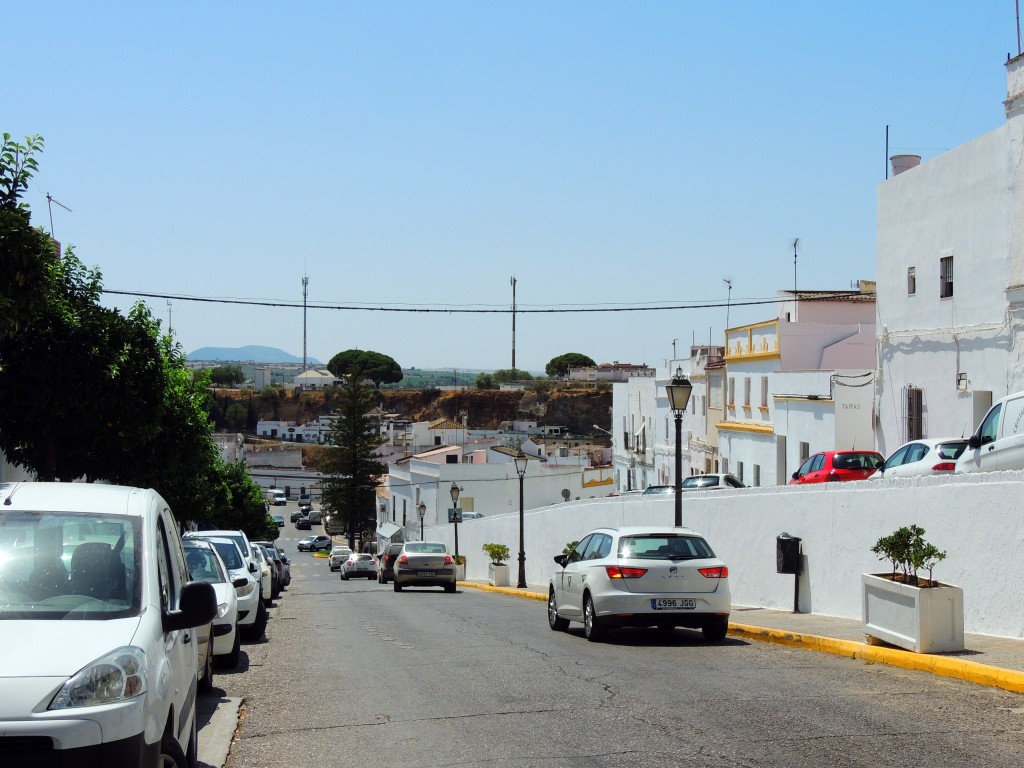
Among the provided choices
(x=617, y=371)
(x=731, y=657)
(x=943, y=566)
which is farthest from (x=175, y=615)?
(x=617, y=371)

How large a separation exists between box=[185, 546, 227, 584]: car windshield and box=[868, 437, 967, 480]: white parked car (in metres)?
12.8

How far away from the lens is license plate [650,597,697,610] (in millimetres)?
14695

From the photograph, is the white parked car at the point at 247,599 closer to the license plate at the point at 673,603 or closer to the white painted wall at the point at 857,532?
the license plate at the point at 673,603

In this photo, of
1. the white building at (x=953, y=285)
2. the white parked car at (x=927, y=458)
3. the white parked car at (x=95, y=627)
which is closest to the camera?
the white parked car at (x=95, y=627)

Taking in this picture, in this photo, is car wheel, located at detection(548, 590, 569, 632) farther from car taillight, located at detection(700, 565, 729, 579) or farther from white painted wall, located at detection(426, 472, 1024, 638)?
white painted wall, located at detection(426, 472, 1024, 638)

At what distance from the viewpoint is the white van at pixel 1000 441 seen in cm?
1691

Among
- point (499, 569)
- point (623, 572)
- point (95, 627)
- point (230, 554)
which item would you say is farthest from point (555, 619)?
point (499, 569)

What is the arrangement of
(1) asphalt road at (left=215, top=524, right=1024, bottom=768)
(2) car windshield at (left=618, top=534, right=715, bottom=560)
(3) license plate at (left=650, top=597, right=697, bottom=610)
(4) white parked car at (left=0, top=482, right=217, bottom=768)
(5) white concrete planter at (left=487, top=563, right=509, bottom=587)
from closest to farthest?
(4) white parked car at (left=0, top=482, right=217, bottom=768)
(1) asphalt road at (left=215, top=524, right=1024, bottom=768)
(3) license plate at (left=650, top=597, right=697, bottom=610)
(2) car windshield at (left=618, top=534, right=715, bottom=560)
(5) white concrete planter at (left=487, top=563, right=509, bottom=587)

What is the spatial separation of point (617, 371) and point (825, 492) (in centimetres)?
13574

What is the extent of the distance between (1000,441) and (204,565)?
1183cm

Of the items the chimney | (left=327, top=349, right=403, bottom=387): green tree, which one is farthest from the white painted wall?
(left=327, top=349, right=403, bottom=387): green tree

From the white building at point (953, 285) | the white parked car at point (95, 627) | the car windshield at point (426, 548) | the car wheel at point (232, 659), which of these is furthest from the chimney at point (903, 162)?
the white parked car at point (95, 627)

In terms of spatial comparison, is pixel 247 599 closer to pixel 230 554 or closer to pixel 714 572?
pixel 230 554

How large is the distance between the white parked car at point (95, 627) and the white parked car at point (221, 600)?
5703 millimetres
